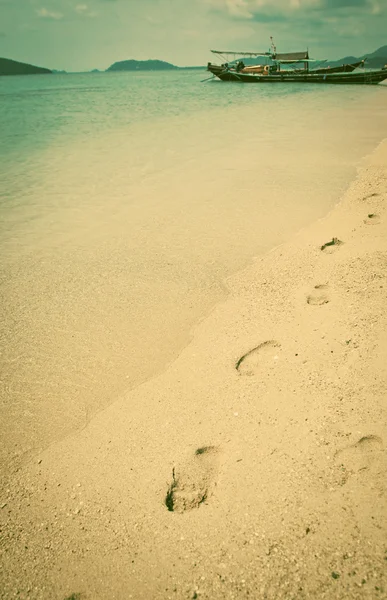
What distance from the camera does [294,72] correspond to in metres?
38.3

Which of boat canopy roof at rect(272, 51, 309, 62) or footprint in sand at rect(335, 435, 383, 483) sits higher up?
boat canopy roof at rect(272, 51, 309, 62)

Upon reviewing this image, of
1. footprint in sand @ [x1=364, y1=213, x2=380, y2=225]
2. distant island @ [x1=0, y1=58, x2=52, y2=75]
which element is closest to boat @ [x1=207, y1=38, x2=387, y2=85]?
footprint in sand @ [x1=364, y1=213, x2=380, y2=225]

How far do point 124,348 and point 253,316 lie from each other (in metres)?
1.18

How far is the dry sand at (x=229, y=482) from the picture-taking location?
59.5 inches

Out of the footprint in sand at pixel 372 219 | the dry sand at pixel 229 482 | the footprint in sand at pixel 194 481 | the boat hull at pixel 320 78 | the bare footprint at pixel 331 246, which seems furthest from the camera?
the boat hull at pixel 320 78

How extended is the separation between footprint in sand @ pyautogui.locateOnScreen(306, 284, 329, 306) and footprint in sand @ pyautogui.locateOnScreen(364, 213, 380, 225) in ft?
5.82

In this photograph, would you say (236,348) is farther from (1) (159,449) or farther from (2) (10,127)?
(2) (10,127)

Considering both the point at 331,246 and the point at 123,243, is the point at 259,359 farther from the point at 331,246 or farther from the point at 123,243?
the point at 123,243

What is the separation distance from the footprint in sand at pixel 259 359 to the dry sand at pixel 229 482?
10mm

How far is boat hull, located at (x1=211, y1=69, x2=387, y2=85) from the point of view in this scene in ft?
108

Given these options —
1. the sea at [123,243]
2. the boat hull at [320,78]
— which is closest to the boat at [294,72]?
the boat hull at [320,78]

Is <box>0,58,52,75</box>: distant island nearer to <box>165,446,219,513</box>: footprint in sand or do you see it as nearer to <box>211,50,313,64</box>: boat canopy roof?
<box>211,50,313,64</box>: boat canopy roof

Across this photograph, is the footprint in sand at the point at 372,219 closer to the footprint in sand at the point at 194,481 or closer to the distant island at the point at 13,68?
the footprint in sand at the point at 194,481

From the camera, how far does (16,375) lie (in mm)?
2732
